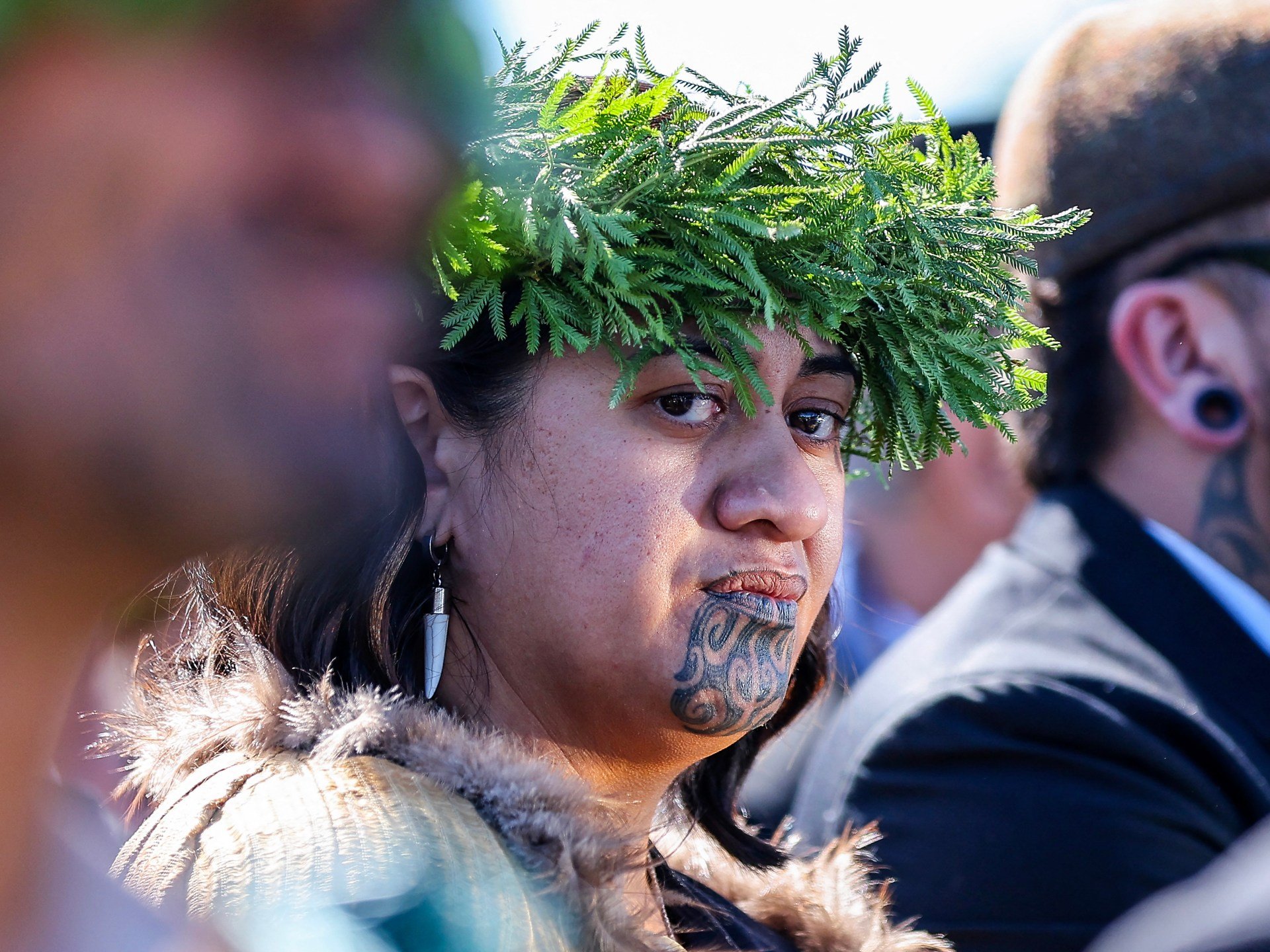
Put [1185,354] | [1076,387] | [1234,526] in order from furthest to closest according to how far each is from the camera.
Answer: [1076,387], [1185,354], [1234,526]

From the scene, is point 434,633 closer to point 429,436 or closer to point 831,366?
point 429,436

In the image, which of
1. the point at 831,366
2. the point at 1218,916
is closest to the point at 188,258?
the point at 1218,916

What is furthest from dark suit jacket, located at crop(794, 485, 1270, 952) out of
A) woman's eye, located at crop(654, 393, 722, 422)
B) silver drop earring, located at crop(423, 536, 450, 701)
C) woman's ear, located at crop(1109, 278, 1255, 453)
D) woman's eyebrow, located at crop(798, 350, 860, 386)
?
silver drop earring, located at crop(423, 536, 450, 701)

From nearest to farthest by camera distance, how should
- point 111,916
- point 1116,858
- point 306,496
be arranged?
1. point 306,496
2. point 111,916
3. point 1116,858

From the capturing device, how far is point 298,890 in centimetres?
136

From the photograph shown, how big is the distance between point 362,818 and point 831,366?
1.09 meters

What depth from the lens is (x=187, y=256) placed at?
0.80 m

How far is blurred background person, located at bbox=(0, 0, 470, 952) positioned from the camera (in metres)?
0.77

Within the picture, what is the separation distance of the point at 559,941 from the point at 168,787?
675mm

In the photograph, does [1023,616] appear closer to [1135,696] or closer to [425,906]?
[1135,696]

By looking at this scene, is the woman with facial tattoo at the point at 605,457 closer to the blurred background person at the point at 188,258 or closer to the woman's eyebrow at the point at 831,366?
the woman's eyebrow at the point at 831,366

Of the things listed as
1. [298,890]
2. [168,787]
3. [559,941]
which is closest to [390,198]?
[298,890]

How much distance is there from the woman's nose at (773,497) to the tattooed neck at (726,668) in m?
0.12

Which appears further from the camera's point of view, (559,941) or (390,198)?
(559,941)
